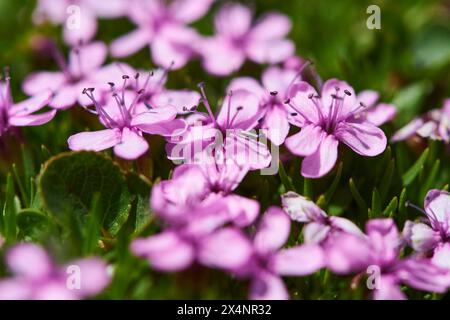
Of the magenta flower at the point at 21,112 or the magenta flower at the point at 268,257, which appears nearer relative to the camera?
the magenta flower at the point at 268,257

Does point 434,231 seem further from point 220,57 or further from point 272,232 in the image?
point 220,57

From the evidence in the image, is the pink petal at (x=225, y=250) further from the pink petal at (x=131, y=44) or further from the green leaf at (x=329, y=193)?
the pink petal at (x=131, y=44)

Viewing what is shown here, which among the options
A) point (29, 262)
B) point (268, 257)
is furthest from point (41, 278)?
point (268, 257)

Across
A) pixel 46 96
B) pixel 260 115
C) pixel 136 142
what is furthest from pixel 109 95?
pixel 260 115

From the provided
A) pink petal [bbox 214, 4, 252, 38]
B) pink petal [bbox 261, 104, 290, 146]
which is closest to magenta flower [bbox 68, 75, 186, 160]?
pink petal [bbox 261, 104, 290, 146]

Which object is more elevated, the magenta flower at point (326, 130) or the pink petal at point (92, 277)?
the magenta flower at point (326, 130)

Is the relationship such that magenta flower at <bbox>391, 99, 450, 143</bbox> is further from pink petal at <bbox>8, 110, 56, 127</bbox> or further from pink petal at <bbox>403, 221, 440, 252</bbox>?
pink petal at <bbox>8, 110, 56, 127</bbox>

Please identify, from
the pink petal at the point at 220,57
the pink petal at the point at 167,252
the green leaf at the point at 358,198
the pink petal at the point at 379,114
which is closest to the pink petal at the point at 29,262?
the pink petal at the point at 167,252
